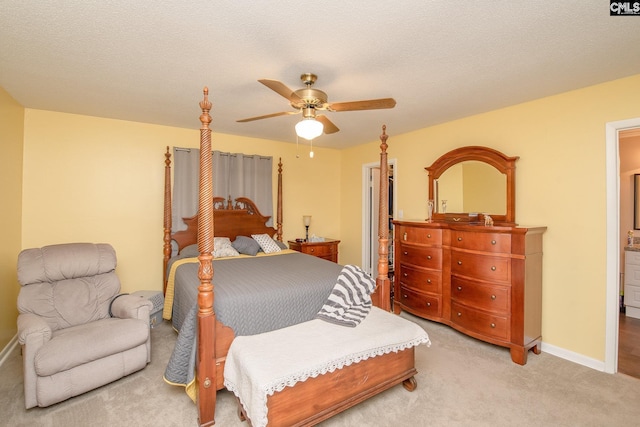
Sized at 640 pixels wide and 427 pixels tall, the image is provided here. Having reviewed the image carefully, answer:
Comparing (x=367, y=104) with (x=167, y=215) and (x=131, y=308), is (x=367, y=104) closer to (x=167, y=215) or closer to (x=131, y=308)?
(x=131, y=308)

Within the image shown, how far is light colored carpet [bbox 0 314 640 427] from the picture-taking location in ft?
6.46

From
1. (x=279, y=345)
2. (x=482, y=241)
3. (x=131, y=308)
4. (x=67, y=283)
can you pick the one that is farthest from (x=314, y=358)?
(x=67, y=283)

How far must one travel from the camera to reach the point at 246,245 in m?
4.12

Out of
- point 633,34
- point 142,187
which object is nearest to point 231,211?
point 142,187

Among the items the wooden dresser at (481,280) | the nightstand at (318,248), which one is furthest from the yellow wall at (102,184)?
the wooden dresser at (481,280)

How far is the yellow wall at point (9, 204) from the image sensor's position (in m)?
2.77

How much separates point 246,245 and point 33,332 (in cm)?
231

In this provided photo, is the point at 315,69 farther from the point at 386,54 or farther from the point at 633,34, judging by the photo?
the point at 633,34

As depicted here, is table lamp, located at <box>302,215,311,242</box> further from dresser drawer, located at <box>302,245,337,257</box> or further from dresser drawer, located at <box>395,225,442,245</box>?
dresser drawer, located at <box>395,225,442,245</box>

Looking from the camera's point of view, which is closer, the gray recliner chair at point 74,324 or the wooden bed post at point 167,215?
the gray recliner chair at point 74,324

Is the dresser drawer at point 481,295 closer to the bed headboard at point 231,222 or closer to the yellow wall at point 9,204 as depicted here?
the bed headboard at point 231,222

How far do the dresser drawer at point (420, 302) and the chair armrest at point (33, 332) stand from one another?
137 inches

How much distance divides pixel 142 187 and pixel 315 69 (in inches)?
116

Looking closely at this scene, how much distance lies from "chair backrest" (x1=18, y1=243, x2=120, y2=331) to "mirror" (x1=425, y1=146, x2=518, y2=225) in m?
3.82
